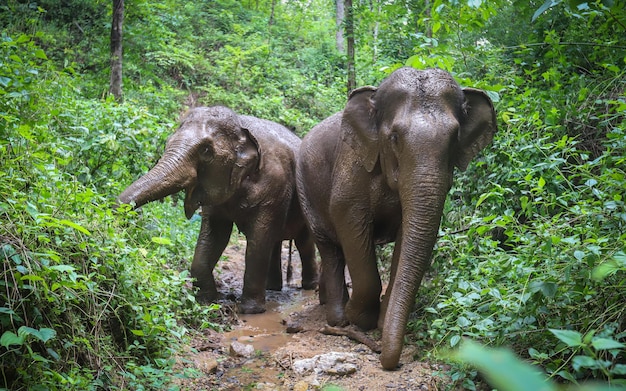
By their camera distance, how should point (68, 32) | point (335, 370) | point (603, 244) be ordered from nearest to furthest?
point (603, 244)
point (335, 370)
point (68, 32)

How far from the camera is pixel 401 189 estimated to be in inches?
215

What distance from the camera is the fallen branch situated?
5888 mm

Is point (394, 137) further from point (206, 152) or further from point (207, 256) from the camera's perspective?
point (207, 256)

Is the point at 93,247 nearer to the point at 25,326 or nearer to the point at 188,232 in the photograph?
the point at 25,326

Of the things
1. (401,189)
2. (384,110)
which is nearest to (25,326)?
(401,189)

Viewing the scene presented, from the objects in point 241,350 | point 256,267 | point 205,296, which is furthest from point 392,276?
point 205,296

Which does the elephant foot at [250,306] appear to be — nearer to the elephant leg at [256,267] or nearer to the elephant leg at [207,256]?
the elephant leg at [256,267]

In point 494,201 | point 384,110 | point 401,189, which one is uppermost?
point 384,110

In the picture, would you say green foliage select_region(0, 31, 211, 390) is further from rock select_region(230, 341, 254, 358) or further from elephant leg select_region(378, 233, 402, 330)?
elephant leg select_region(378, 233, 402, 330)

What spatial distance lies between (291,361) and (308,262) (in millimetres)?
4256

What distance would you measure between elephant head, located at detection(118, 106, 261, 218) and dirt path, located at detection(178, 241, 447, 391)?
4.92 feet

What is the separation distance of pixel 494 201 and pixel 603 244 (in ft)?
8.27

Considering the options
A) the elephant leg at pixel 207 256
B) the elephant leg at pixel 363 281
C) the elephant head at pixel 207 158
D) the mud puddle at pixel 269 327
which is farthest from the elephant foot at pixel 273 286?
the elephant leg at pixel 363 281

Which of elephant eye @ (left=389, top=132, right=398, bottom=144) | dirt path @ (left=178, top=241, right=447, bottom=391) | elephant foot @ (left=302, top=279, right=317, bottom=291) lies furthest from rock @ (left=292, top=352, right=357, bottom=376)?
elephant foot @ (left=302, top=279, right=317, bottom=291)
